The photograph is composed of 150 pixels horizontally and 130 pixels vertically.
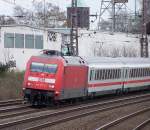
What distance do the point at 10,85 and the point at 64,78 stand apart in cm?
1018

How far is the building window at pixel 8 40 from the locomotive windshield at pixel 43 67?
1022 inches

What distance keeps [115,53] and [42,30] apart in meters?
15.5

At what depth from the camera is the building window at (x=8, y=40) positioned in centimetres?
5101

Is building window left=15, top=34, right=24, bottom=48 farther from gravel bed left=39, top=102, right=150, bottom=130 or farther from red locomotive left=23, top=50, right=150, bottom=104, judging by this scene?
gravel bed left=39, top=102, right=150, bottom=130

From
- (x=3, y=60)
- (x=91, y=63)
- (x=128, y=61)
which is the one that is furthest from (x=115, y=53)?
(x=91, y=63)

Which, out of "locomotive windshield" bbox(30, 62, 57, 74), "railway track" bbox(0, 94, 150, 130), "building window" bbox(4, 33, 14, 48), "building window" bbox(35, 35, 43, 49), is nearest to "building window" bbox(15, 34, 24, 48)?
"building window" bbox(4, 33, 14, 48)

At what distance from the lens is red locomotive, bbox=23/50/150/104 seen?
81.3 feet

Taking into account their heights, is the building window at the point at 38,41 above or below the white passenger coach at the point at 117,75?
above

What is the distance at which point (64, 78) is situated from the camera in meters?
25.0

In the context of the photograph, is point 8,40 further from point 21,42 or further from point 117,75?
point 117,75

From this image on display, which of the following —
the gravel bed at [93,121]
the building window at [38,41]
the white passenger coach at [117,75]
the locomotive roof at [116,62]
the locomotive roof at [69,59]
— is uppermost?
the building window at [38,41]

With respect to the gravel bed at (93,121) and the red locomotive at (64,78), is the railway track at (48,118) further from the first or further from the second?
the red locomotive at (64,78)

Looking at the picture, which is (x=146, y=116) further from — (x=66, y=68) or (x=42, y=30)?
(x=42, y=30)

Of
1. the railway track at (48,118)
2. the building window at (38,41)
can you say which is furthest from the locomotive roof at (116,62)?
the building window at (38,41)
